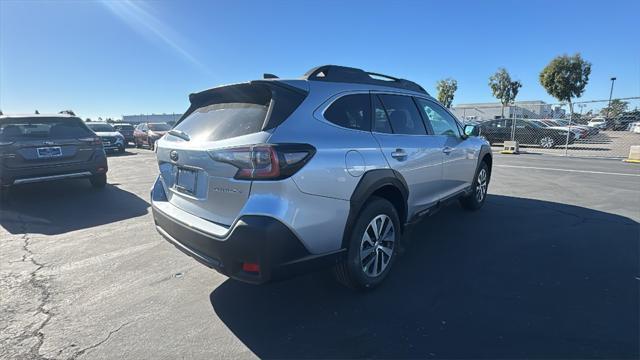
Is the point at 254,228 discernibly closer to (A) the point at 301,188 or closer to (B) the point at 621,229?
(A) the point at 301,188

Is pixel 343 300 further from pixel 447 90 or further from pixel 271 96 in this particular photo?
pixel 447 90

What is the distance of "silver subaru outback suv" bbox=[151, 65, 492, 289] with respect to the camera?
224 cm

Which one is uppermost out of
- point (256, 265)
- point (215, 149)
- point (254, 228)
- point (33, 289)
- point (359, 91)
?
point (359, 91)

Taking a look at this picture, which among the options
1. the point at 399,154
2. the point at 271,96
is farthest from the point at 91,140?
the point at 399,154

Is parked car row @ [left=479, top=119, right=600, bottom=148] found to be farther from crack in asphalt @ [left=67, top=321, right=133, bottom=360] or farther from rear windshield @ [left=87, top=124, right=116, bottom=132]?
rear windshield @ [left=87, top=124, right=116, bottom=132]

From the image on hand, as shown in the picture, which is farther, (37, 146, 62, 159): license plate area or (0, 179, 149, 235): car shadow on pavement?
(37, 146, 62, 159): license plate area

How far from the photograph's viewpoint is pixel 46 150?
5.97 metres

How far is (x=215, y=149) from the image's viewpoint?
2438 millimetres

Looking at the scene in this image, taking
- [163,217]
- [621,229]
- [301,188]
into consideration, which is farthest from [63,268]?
[621,229]

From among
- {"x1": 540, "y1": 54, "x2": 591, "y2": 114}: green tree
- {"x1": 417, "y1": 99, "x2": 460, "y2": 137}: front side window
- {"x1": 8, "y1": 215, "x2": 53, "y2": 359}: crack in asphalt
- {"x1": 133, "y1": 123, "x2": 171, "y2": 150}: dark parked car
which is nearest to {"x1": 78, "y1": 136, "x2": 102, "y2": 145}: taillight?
{"x1": 8, "y1": 215, "x2": 53, "y2": 359}: crack in asphalt

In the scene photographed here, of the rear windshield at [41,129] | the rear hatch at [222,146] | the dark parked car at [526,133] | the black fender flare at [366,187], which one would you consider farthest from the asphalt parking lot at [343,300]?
the dark parked car at [526,133]

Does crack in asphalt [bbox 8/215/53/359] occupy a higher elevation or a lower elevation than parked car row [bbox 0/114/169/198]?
lower

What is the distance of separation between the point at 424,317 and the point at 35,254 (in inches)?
170

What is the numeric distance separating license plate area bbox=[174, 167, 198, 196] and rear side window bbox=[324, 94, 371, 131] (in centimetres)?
113
